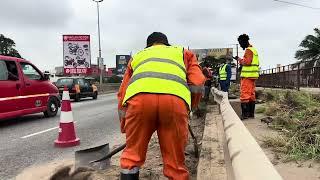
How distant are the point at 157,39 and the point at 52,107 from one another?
10.7 m

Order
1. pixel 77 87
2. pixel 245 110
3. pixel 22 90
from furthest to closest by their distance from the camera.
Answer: pixel 77 87
pixel 22 90
pixel 245 110

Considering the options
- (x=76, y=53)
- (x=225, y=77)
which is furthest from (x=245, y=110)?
(x=76, y=53)

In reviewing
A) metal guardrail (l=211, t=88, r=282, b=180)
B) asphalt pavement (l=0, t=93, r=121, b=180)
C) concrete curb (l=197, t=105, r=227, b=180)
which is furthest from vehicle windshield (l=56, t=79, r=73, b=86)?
metal guardrail (l=211, t=88, r=282, b=180)

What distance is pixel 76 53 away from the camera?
44312mm

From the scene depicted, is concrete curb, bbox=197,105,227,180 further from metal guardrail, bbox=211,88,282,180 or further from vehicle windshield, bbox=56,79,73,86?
vehicle windshield, bbox=56,79,73,86

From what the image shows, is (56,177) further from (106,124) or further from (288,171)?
(106,124)

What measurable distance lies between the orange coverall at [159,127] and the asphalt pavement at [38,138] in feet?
9.42

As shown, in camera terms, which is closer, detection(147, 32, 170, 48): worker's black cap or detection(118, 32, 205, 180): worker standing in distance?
detection(118, 32, 205, 180): worker standing in distance

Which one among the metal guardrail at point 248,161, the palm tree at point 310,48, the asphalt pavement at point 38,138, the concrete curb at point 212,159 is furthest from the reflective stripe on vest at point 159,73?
the palm tree at point 310,48

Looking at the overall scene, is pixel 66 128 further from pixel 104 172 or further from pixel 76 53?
pixel 76 53

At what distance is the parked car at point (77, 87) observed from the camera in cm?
2725

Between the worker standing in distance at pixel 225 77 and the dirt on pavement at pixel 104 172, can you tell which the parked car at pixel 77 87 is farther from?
the dirt on pavement at pixel 104 172

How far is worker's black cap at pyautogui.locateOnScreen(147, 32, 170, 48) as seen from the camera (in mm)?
4598

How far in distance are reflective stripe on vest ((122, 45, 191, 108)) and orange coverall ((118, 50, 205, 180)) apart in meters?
0.06
